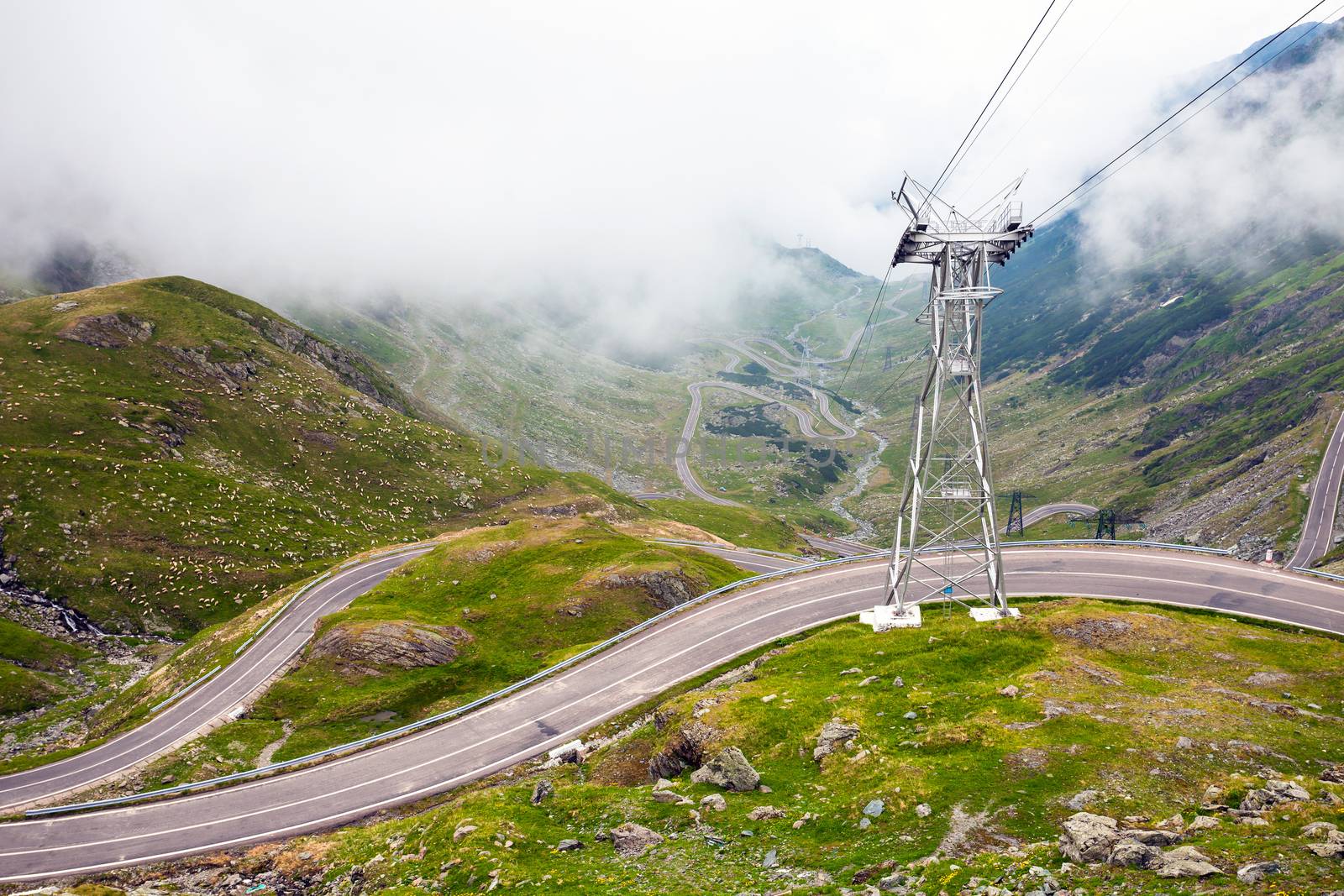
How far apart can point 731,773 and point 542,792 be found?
34.4ft

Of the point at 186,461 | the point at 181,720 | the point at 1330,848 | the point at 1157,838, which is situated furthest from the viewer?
the point at 186,461

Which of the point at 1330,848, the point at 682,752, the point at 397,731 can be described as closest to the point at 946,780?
the point at 1330,848

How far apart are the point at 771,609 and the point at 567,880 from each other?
42.2 metres

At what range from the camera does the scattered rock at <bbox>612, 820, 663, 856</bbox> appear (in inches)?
1150

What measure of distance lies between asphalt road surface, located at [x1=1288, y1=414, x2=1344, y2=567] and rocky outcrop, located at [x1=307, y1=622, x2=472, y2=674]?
7012 inches

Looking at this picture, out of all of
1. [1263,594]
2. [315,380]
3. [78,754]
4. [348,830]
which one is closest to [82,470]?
[315,380]

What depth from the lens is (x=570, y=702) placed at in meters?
56.2

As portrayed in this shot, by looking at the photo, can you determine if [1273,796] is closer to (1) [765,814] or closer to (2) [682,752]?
(1) [765,814]

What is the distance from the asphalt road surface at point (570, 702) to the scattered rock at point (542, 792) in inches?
567

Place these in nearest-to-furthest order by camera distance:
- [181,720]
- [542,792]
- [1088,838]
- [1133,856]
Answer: [1133,856] < [1088,838] < [542,792] < [181,720]

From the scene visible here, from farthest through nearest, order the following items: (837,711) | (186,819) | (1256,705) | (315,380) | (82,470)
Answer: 1. (315,380)
2. (82,470)
3. (186,819)
4. (837,711)
5. (1256,705)

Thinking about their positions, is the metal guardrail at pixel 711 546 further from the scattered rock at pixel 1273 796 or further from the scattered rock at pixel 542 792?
the scattered rock at pixel 1273 796

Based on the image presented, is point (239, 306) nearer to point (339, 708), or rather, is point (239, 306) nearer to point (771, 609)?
point (339, 708)

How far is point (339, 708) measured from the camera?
205ft
